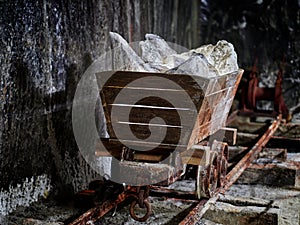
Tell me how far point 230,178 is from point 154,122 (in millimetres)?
1520

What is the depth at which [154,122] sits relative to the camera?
3873 millimetres

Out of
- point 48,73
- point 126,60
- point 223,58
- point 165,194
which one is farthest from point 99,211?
point 223,58

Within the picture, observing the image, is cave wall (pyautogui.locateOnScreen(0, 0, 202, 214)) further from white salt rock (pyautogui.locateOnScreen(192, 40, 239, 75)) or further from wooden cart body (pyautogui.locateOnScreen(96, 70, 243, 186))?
white salt rock (pyautogui.locateOnScreen(192, 40, 239, 75))

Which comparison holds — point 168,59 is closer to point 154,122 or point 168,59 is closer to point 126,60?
point 126,60

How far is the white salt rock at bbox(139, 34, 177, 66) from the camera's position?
4.32 m

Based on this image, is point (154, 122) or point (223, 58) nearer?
point (154, 122)

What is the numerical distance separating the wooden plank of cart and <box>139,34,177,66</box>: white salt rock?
50cm

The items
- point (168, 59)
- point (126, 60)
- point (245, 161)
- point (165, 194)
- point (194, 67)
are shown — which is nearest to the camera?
point (194, 67)

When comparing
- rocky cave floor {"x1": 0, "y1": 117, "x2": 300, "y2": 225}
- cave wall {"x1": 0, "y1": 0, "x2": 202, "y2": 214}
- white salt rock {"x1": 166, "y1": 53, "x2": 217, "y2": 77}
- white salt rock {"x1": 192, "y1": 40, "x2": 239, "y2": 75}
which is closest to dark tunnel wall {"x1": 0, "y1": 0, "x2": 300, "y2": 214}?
cave wall {"x1": 0, "y1": 0, "x2": 202, "y2": 214}

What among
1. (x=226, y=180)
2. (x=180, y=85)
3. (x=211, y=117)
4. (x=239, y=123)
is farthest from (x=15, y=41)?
(x=239, y=123)

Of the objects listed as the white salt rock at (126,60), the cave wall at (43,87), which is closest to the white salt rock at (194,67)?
the white salt rock at (126,60)

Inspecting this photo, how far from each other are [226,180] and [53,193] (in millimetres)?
1715

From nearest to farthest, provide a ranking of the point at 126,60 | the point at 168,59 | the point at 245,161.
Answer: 1. the point at 126,60
2. the point at 168,59
3. the point at 245,161

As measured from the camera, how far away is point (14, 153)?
423cm
